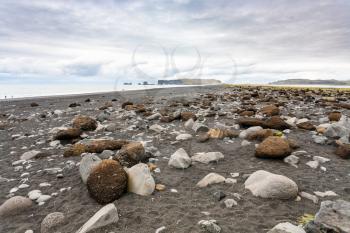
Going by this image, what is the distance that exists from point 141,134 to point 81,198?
177 inches

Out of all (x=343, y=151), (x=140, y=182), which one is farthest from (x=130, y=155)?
(x=343, y=151)

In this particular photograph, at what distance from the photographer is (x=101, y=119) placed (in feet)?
40.3

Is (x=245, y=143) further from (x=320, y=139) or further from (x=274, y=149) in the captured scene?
(x=320, y=139)

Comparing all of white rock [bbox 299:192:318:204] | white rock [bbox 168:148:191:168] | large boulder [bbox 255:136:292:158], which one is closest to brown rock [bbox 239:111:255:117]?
large boulder [bbox 255:136:292:158]

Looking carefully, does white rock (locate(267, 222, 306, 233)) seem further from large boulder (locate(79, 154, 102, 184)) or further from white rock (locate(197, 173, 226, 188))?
large boulder (locate(79, 154, 102, 184))

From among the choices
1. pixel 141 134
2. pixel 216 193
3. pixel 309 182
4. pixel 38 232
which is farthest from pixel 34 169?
pixel 309 182

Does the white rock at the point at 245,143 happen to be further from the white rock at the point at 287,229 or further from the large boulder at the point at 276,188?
the white rock at the point at 287,229

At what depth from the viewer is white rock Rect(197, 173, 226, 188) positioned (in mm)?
4834

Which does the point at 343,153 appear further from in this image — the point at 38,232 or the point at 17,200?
the point at 17,200

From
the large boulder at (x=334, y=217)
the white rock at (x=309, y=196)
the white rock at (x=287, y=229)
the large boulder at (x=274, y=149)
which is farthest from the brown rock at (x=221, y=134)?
the white rock at (x=287, y=229)

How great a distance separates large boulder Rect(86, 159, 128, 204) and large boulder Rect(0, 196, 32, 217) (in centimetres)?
100

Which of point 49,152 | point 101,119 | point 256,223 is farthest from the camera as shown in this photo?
point 101,119

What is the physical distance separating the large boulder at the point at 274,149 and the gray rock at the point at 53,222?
3911mm

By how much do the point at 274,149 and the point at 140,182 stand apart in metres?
2.86
